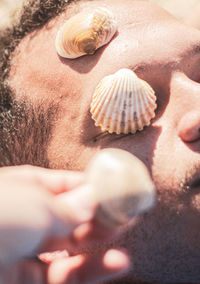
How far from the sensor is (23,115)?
1.55 meters

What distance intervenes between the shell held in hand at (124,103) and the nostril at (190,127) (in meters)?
0.14

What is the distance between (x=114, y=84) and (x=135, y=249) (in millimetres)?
739

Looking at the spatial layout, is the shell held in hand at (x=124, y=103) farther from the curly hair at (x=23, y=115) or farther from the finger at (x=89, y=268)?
the finger at (x=89, y=268)

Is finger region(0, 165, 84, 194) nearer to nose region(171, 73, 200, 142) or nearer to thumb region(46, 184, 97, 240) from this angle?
thumb region(46, 184, 97, 240)

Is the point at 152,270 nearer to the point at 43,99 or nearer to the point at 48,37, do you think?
the point at 43,99

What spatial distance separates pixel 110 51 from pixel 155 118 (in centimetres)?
39

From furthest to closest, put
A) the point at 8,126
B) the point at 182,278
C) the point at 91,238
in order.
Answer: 1. the point at 8,126
2. the point at 182,278
3. the point at 91,238

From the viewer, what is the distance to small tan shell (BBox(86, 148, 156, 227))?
2.30 feet

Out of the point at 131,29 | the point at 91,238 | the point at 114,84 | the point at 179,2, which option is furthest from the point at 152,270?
the point at 179,2

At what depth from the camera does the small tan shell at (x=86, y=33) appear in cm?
135

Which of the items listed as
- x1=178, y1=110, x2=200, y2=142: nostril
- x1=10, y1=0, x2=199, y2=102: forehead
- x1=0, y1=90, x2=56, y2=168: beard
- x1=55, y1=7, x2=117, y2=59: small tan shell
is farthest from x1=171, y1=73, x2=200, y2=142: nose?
x1=0, y1=90, x2=56, y2=168: beard

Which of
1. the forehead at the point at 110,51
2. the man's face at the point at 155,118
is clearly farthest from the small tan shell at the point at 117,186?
the forehead at the point at 110,51

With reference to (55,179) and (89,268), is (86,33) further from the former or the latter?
(89,268)

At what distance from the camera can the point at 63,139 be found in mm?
1416
